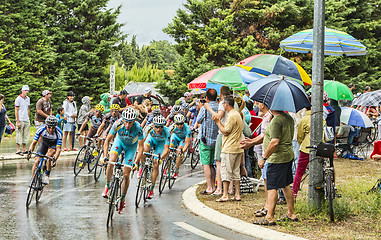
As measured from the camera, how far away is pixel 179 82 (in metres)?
31.8

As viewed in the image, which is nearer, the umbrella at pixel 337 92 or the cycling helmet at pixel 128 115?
the cycling helmet at pixel 128 115

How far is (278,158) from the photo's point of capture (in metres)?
8.77

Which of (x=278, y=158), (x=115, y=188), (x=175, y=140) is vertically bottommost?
(x=115, y=188)

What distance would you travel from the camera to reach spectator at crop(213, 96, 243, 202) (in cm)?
1083

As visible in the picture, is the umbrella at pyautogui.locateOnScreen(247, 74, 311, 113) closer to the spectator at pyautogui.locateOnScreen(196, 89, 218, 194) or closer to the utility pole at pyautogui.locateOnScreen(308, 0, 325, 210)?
the utility pole at pyautogui.locateOnScreen(308, 0, 325, 210)

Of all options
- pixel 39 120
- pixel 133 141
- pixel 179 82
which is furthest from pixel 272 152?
pixel 179 82

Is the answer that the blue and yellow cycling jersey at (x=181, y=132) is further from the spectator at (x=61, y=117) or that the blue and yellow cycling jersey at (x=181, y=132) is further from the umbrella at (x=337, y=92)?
the spectator at (x=61, y=117)

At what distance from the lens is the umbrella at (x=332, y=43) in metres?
13.6

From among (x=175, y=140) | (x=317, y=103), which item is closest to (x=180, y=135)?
(x=175, y=140)

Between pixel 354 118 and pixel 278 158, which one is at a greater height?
pixel 354 118

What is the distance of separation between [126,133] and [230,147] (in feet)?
6.84

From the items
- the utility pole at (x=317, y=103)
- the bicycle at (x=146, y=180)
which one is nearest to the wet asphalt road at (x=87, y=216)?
the bicycle at (x=146, y=180)

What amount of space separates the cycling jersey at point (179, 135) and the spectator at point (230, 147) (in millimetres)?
2199

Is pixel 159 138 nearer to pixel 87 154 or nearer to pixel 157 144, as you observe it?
pixel 157 144
